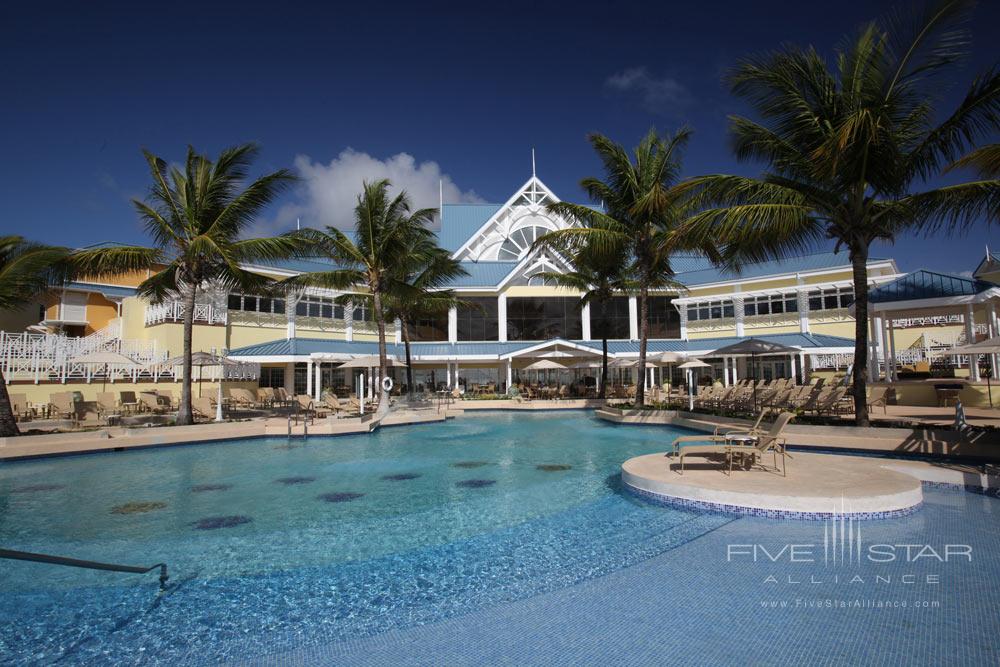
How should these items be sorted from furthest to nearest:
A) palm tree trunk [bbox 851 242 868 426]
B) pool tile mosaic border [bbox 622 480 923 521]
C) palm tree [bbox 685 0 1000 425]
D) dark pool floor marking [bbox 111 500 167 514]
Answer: palm tree trunk [bbox 851 242 868 426]
palm tree [bbox 685 0 1000 425]
dark pool floor marking [bbox 111 500 167 514]
pool tile mosaic border [bbox 622 480 923 521]

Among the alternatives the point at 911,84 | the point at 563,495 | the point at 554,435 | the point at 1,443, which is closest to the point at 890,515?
the point at 563,495

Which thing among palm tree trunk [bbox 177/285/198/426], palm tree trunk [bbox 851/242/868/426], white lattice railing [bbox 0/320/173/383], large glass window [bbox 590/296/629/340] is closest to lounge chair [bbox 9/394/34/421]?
white lattice railing [bbox 0/320/173/383]

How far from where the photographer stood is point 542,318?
104 ft

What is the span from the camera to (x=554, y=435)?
15477mm

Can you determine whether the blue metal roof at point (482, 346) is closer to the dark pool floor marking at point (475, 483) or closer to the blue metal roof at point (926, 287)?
the blue metal roof at point (926, 287)

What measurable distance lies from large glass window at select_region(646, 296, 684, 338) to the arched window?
8.20 meters

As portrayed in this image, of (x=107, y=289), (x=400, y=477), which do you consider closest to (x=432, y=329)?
(x=107, y=289)

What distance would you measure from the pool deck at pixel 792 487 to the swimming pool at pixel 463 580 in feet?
0.69

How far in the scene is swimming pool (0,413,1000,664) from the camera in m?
3.95

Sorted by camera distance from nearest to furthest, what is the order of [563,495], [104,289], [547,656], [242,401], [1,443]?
[547,656]
[563,495]
[1,443]
[242,401]
[104,289]

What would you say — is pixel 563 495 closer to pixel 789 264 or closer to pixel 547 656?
pixel 547 656

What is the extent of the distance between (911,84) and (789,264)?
20757 mm

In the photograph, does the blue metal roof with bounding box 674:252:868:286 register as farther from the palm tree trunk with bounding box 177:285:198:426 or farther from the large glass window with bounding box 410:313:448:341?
the palm tree trunk with bounding box 177:285:198:426

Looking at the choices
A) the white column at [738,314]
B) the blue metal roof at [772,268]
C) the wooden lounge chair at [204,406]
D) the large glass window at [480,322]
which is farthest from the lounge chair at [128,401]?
the white column at [738,314]
